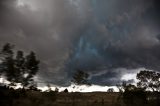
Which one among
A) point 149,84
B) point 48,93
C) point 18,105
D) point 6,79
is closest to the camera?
point 6,79

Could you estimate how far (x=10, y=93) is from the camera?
8012cm

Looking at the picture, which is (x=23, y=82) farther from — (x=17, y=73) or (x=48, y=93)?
(x=48, y=93)

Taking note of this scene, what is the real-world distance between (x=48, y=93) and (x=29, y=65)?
16.6 meters

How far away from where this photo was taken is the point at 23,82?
253 ft

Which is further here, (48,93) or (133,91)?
(48,93)

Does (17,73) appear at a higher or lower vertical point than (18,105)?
higher

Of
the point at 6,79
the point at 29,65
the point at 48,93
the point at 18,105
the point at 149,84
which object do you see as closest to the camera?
the point at 6,79

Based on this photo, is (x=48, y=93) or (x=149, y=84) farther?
(x=149, y=84)

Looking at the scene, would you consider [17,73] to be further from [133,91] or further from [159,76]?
[159,76]

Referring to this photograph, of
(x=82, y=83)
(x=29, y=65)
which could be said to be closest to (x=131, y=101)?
(x=82, y=83)

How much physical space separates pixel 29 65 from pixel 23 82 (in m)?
5.08

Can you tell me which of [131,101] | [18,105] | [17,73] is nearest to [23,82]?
[17,73]

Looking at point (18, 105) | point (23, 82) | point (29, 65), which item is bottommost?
point (18, 105)

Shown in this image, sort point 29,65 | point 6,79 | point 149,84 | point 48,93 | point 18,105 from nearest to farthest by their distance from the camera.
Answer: point 6,79 < point 29,65 < point 18,105 < point 48,93 < point 149,84
